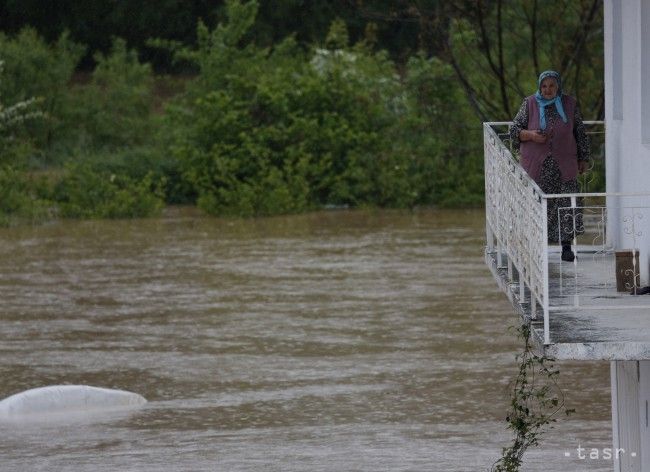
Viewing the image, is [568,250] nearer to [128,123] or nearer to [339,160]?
[339,160]

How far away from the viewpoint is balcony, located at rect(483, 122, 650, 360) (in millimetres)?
7403

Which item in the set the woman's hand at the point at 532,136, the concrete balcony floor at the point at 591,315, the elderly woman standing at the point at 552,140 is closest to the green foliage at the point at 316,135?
the elderly woman standing at the point at 552,140

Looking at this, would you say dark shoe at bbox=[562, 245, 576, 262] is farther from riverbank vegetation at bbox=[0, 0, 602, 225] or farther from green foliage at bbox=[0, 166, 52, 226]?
green foliage at bbox=[0, 166, 52, 226]

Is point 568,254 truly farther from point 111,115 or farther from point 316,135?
point 111,115

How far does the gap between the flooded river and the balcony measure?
386 cm

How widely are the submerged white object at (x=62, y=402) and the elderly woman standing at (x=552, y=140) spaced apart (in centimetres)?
735

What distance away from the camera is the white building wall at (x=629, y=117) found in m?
8.85

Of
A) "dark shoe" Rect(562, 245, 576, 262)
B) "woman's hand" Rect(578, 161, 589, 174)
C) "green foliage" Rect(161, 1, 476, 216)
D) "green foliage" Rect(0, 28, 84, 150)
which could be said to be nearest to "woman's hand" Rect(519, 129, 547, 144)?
"woman's hand" Rect(578, 161, 589, 174)

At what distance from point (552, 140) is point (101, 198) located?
87.5 ft

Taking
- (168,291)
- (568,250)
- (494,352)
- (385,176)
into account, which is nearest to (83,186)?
(385,176)

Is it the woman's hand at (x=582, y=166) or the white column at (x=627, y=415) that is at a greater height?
the woman's hand at (x=582, y=166)

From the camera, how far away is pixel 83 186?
36.2 metres

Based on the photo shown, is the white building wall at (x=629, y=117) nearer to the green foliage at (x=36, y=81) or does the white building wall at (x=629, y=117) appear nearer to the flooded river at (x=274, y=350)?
the flooded river at (x=274, y=350)

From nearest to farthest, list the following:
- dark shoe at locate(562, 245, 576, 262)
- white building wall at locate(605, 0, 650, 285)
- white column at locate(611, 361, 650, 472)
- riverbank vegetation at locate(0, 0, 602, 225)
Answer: white building wall at locate(605, 0, 650, 285) < white column at locate(611, 361, 650, 472) < dark shoe at locate(562, 245, 576, 262) < riverbank vegetation at locate(0, 0, 602, 225)
